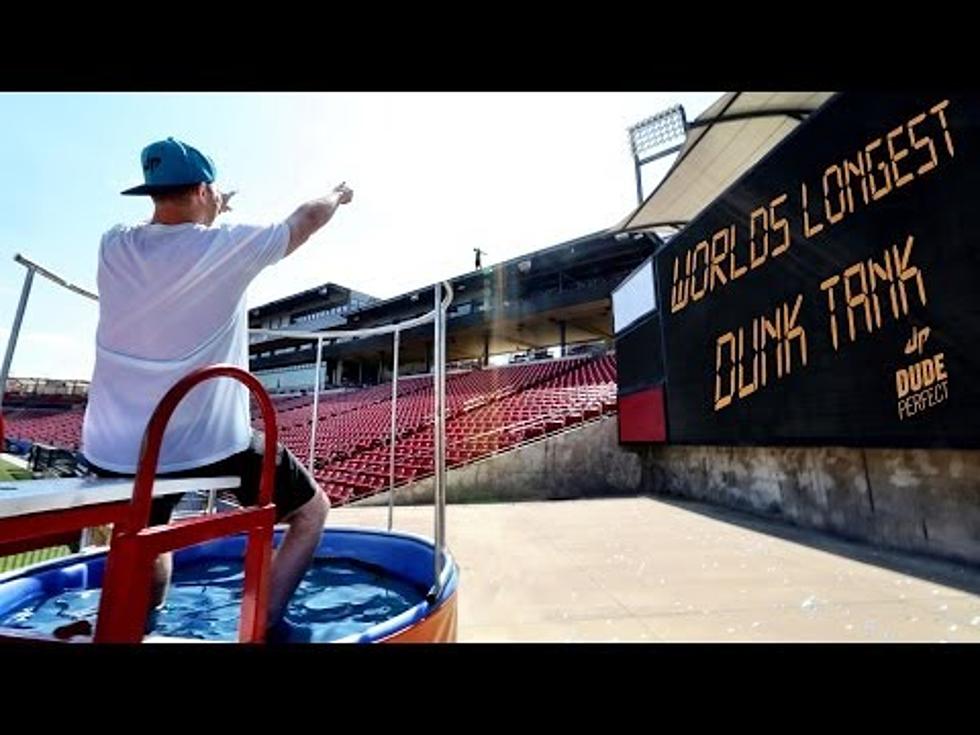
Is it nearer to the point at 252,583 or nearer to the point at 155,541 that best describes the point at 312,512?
the point at 252,583

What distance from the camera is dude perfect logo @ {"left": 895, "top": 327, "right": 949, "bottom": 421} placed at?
3.18 m

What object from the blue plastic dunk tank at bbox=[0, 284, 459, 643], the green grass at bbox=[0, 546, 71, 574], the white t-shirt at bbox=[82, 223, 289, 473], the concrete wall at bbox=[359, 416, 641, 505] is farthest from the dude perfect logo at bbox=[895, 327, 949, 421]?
the green grass at bbox=[0, 546, 71, 574]

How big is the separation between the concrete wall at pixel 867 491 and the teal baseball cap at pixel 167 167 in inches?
179

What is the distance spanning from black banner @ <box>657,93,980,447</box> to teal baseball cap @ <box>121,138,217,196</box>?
4.08m

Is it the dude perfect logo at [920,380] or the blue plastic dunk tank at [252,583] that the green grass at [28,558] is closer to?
the blue plastic dunk tank at [252,583]

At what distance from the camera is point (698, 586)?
2.87m

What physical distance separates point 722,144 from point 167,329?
9664 millimetres

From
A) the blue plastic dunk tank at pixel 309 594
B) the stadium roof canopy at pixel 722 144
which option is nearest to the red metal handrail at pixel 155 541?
the blue plastic dunk tank at pixel 309 594

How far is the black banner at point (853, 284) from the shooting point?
10.2ft

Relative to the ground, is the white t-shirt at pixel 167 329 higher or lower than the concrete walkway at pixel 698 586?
higher
